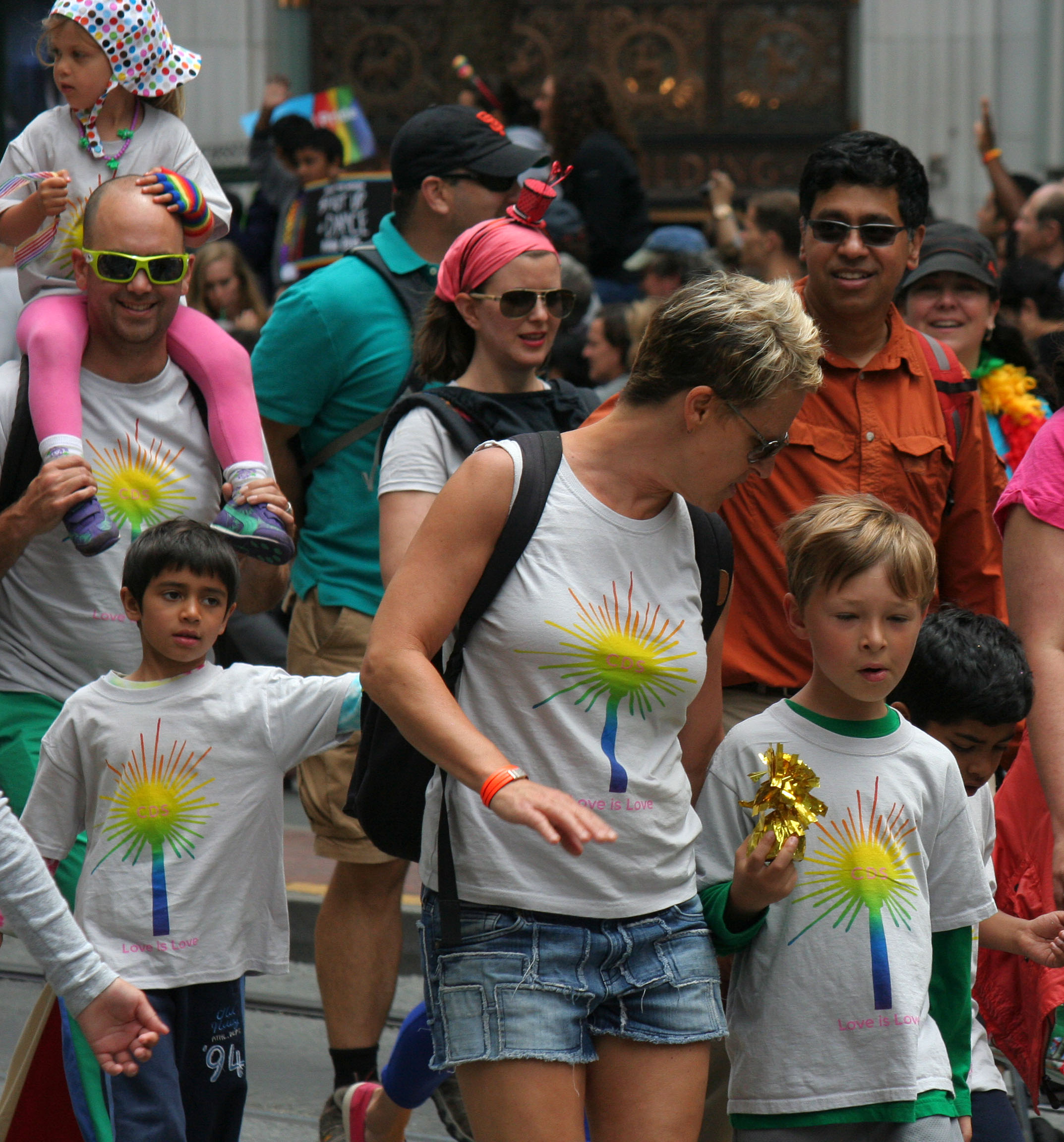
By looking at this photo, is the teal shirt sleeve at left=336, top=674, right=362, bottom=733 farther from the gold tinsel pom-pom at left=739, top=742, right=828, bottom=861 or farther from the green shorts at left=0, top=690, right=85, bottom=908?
the gold tinsel pom-pom at left=739, top=742, right=828, bottom=861

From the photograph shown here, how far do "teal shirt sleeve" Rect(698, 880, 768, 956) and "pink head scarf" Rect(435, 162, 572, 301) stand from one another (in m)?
1.63

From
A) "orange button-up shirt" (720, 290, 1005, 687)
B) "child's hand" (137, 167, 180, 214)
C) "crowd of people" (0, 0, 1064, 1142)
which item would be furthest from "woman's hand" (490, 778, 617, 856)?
"child's hand" (137, 167, 180, 214)

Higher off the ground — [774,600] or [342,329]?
[342,329]

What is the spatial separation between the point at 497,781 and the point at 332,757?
2242 mm

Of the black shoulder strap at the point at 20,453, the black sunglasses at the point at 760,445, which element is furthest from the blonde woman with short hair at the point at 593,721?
the black shoulder strap at the point at 20,453

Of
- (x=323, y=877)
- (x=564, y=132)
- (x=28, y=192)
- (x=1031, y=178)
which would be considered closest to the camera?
(x=28, y=192)

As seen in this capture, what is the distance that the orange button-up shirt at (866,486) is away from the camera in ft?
12.8

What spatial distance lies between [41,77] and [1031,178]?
9.42 metres

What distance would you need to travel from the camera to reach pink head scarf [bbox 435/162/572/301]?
161 inches

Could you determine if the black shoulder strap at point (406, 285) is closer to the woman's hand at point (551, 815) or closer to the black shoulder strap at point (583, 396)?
the black shoulder strap at point (583, 396)

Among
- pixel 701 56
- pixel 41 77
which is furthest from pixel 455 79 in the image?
pixel 41 77

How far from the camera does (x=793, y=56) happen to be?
567 inches

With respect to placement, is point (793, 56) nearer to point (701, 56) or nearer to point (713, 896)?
point (701, 56)

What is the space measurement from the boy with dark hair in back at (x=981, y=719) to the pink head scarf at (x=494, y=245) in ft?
4.32
